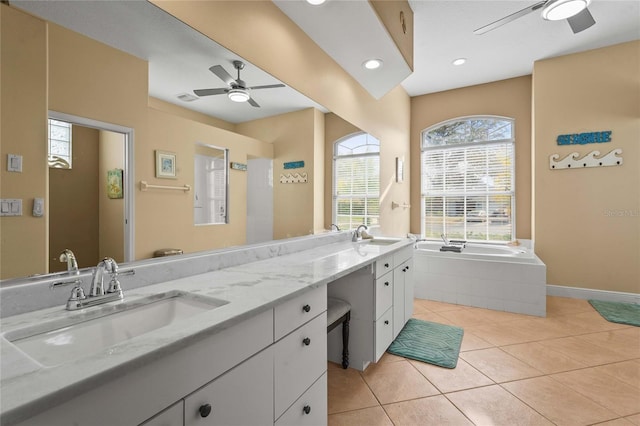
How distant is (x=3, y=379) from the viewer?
545 mm

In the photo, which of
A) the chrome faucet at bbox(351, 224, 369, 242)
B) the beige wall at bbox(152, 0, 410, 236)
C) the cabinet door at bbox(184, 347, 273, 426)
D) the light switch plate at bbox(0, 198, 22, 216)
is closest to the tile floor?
the cabinet door at bbox(184, 347, 273, 426)

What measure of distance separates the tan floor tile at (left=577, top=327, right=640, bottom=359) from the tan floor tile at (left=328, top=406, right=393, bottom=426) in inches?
83.7

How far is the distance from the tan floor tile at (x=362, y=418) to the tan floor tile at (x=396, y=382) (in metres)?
0.12

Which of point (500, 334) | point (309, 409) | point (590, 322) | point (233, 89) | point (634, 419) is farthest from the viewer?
point (590, 322)

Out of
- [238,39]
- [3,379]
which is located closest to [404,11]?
[238,39]

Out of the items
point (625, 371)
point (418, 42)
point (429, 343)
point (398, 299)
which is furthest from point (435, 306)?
point (418, 42)

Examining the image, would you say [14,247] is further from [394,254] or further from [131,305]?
[394,254]

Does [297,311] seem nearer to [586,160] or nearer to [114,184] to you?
[114,184]

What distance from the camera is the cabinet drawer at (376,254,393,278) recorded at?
208 centimetres

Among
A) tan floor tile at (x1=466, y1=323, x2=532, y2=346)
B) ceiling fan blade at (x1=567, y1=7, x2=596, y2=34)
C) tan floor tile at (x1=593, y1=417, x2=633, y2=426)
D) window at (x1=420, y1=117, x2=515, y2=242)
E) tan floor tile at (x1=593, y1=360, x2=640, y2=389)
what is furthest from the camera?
window at (x1=420, y1=117, x2=515, y2=242)

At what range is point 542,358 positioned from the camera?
7.52ft

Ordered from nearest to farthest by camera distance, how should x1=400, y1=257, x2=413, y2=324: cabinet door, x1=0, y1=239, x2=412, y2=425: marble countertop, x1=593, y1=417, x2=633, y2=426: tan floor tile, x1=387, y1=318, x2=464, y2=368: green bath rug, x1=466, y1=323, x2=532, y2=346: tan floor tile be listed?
x1=0, y1=239, x2=412, y2=425: marble countertop → x1=593, y1=417, x2=633, y2=426: tan floor tile → x1=387, y1=318, x2=464, y2=368: green bath rug → x1=466, y1=323, x2=532, y2=346: tan floor tile → x1=400, y1=257, x2=413, y2=324: cabinet door

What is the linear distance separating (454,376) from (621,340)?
1762 mm

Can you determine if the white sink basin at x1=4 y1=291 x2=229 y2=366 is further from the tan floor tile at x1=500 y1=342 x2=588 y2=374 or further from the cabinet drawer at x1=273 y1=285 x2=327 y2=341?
the tan floor tile at x1=500 y1=342 x2=588 y2=374
